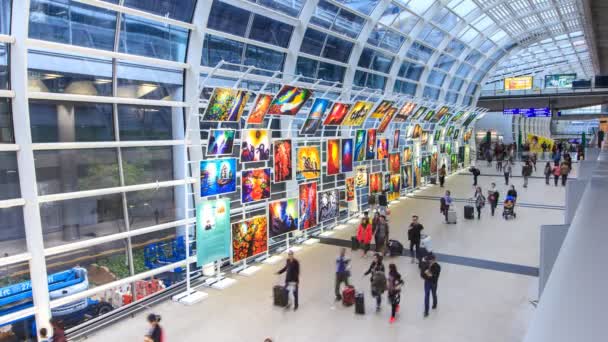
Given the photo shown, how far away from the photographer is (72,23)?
8734mm

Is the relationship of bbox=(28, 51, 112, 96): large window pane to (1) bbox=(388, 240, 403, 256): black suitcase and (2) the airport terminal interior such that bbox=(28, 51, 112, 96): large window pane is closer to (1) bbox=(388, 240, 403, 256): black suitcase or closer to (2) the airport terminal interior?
(2) the airport terminal interior

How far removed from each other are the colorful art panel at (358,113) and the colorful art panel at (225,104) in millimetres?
5769

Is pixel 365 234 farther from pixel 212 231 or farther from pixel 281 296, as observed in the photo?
pixel 212 231

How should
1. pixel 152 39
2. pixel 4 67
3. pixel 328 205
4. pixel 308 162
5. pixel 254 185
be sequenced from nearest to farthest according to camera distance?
pixel 4 67 → pixel 152 39 → pixel 254 185 → pixel 308 162 → pixel 328 205

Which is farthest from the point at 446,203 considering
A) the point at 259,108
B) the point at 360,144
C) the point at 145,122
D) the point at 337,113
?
the point at 145,122

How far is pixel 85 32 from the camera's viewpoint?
9000 mm

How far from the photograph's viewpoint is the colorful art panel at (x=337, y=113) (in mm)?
14781

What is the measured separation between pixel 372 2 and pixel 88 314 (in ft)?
47.3

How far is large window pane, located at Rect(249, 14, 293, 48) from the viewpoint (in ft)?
42.9

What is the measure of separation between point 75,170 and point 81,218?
1.03 m

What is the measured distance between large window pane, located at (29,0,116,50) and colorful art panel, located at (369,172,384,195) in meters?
12.1

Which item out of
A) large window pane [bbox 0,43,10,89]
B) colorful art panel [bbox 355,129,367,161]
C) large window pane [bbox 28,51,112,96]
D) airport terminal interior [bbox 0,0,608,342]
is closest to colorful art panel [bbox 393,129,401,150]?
airport terminal interior [bbox 0,0,608,342]

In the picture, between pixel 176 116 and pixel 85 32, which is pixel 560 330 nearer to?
pixel 85 32

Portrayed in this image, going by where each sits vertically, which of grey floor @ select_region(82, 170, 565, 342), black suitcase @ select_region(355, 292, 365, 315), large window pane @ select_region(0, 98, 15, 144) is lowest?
grey floor @ select_region(82, 170, 565, 342)
